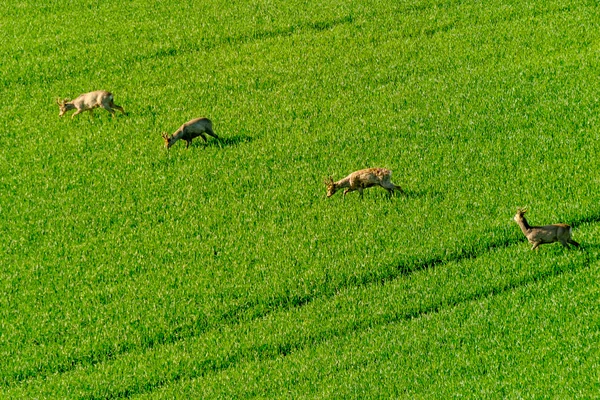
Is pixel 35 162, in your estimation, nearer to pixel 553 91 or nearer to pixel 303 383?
pixel 303 383

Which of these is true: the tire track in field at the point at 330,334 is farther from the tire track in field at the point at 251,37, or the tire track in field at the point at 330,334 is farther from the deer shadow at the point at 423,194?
the tire track in field at the point at 251,37

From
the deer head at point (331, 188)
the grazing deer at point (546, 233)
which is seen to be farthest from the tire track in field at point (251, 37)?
the grazing deer at point (546, 233)

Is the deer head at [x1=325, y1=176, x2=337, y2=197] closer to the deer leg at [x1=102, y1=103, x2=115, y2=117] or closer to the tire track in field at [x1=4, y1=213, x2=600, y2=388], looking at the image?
the tire track in field at [x1=4, y1=213, x2=600, y2=388]

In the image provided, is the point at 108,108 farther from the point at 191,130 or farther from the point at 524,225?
the point at 524,225

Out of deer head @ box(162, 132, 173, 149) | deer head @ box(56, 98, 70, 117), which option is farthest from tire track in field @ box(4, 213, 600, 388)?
deer head @ box(56, 98, 70, 117)

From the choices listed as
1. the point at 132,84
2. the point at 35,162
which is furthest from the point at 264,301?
the point at 132,84

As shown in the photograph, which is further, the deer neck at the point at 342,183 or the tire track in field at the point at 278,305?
the deer neck at the point at 342,183
